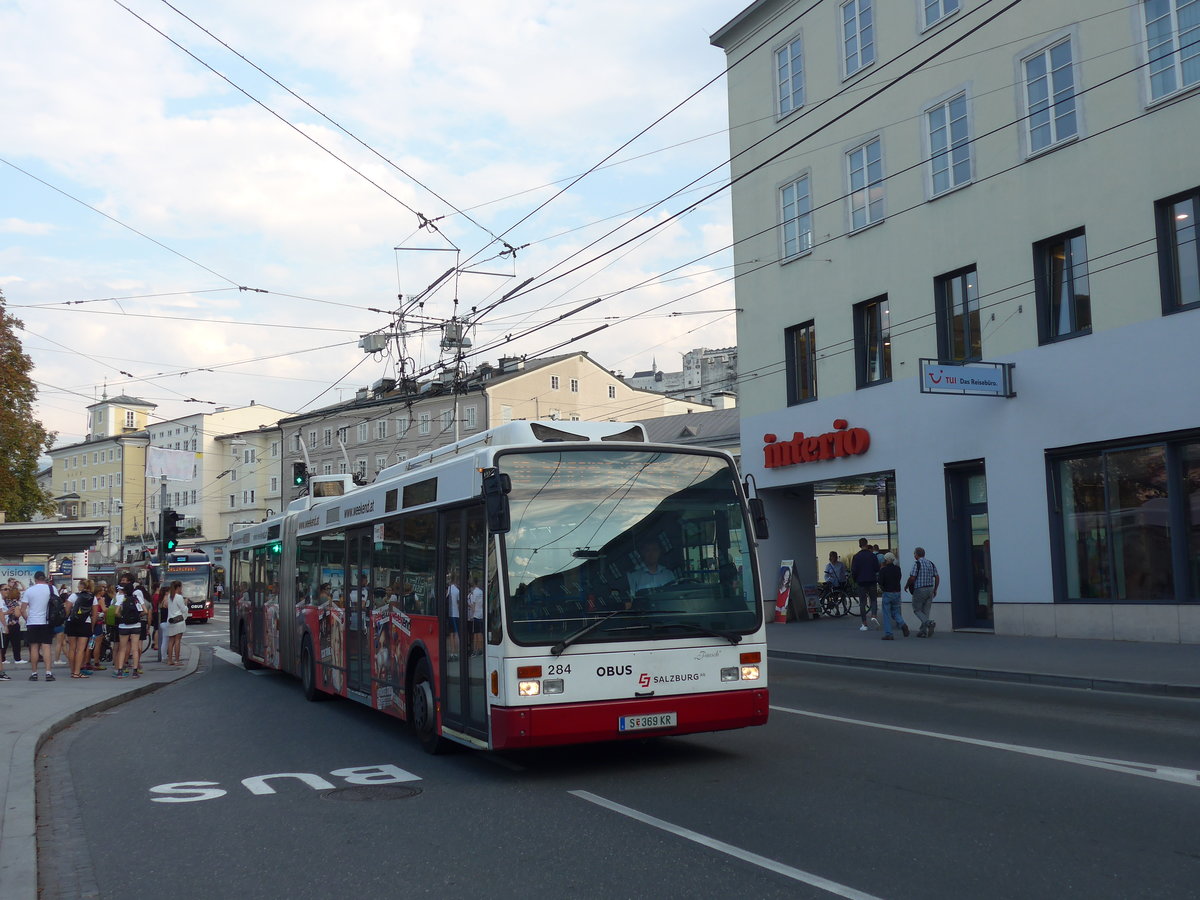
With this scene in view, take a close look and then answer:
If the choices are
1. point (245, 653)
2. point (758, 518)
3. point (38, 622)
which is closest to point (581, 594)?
point (758, 518)

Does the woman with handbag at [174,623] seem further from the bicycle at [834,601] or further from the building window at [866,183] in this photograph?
the building window at [866,183]

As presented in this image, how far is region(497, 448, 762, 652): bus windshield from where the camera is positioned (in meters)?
8.77

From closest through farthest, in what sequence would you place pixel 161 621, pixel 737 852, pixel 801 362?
pixel 737 852 → pixel 161 621 → pixel 801 362

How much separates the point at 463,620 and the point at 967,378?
14125mm

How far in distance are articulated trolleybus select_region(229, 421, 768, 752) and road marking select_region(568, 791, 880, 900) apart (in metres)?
0.94

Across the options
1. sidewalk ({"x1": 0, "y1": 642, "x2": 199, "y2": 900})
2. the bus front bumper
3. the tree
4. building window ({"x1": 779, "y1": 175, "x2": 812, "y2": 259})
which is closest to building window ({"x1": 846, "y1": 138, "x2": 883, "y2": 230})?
building window ({"x1": 779, "y1": 175, "x2": 812, "y2": 259})

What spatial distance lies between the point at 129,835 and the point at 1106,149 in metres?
18.4

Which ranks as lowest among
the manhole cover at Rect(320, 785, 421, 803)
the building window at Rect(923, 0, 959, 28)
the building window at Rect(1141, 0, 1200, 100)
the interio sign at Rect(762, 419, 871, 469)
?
the manhole cover at Rect(320, 785, 421, 803)

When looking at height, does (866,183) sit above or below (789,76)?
below

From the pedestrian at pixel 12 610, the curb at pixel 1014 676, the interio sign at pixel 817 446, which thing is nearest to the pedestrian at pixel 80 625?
the pedestrian at pixel 12 610

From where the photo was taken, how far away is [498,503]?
8.65 meters

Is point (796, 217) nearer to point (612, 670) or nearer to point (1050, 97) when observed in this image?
point (1050, 97)

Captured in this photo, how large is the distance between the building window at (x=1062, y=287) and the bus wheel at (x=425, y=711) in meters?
14.3

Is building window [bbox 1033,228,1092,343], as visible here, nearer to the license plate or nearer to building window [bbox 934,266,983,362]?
building window [bbox 934,266,983,362]
